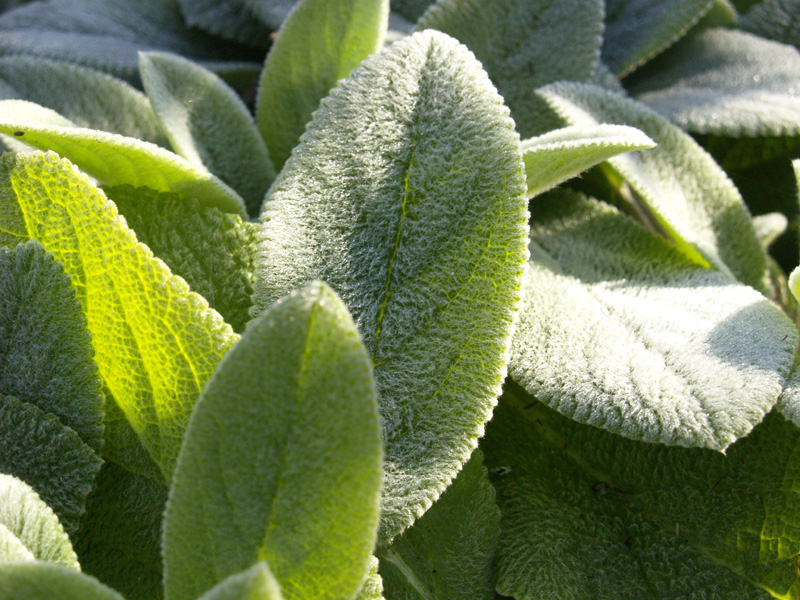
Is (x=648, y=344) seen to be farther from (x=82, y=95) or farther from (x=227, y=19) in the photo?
(x=227, y=19)

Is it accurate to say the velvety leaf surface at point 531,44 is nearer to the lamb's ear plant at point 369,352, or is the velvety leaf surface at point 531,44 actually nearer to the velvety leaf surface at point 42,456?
the lamb's ear plant at point 369,352

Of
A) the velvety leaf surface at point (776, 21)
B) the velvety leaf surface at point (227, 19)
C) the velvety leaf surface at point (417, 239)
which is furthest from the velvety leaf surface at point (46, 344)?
the velvety leaf surface at point (776, 21)

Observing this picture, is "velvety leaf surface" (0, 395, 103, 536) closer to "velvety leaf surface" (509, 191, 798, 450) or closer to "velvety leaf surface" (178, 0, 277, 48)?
"velvety leaf surface" (509, 191, 798, 450)

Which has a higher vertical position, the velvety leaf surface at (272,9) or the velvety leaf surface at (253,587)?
the velvety leaf surface at (272,9)

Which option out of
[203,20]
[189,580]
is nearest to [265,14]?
[203,20]

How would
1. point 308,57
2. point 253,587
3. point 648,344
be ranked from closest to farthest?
point 253,587 < point 648,344 < point 308,57

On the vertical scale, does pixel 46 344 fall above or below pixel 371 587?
above

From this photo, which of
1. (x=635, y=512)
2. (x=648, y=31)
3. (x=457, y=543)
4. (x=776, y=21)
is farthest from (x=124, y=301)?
(x=776, y=21)
